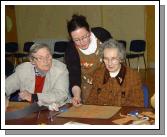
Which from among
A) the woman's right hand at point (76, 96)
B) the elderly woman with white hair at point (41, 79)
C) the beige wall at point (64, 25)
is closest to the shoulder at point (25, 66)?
the elderly woman with white hair at point (41, 79)

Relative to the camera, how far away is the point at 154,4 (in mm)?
1579

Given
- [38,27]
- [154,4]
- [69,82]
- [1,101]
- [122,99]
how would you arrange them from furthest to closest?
[38,27], [69,82], [122,99], [1,101], [154,4]

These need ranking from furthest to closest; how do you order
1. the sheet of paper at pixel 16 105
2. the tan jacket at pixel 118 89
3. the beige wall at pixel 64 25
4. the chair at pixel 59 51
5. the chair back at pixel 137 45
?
1. the beige wall at pixel 64 25
2. the chair back at pixel 137 45
3. the chair at pixel 59 51
4. the tan jacket at pixel 118 89
5. the sheet of paper at pixel 16 105

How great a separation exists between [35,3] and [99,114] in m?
0.66

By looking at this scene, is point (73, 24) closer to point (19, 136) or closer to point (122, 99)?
point (122, 99)

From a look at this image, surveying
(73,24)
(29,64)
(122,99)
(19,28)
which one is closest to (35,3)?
(73,24)

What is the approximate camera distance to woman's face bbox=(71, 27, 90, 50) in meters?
2.10

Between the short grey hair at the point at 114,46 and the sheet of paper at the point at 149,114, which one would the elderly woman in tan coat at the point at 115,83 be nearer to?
the short grey hair at the point at 114,46

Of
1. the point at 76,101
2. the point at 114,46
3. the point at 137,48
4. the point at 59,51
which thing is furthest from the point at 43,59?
the point at 137,48

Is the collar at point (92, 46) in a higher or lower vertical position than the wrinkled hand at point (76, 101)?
higher

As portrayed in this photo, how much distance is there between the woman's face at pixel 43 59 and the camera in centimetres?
204

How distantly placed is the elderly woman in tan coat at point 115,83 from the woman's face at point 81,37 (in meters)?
0.12

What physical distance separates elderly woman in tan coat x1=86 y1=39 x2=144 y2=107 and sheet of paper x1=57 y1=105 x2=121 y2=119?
0.55 ft

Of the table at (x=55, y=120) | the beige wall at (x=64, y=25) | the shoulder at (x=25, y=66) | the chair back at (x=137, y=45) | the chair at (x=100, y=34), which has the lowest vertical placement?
the table at (x=55, y=120)
